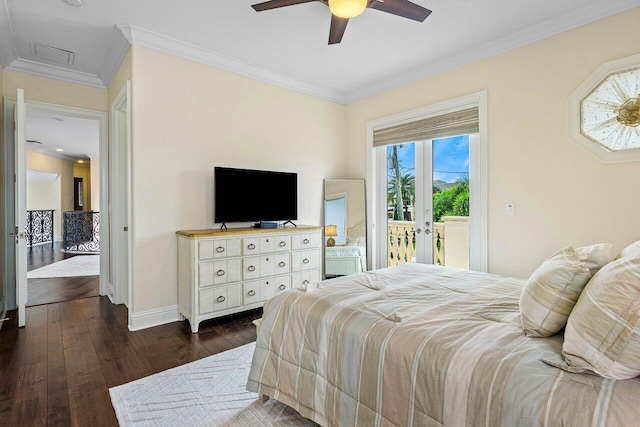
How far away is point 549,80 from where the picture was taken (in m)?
2.78

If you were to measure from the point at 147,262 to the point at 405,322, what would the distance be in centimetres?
262

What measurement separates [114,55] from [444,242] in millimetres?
4012

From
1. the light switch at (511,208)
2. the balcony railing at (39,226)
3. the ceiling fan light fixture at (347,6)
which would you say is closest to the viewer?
the ceiling fan light fixture at (347,6)

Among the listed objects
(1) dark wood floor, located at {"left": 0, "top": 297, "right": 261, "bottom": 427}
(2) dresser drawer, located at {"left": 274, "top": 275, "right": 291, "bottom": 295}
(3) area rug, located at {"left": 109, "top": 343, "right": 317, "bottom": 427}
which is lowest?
(3) area rug, located at {"left": 109, "top": 343, "right": 317, "bottom": 427}

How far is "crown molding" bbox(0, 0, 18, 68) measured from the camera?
2604 mm

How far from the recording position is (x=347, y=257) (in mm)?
4438

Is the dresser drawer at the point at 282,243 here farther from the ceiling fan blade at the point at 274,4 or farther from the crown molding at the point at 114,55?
the crown molding at the point at 114,55

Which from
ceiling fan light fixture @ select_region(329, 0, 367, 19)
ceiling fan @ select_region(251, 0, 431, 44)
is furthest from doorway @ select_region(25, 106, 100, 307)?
ceiling fan light fixture @ select_region(329, 0, 367, 19)

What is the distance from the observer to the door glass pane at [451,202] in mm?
3471

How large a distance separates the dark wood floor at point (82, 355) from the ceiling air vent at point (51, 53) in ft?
8.85

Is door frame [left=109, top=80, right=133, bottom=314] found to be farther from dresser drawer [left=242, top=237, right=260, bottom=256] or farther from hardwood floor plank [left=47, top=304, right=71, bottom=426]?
dresser drawer [left=242, top=237, right=260, bottom=256]

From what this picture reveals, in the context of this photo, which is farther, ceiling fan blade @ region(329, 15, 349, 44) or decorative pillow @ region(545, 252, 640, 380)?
ceiling fan blade @ region(329, 15, 349, 44)

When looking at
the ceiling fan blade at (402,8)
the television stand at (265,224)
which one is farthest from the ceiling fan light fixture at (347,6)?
the television stand at (265,224)

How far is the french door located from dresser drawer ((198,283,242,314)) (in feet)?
6.64
